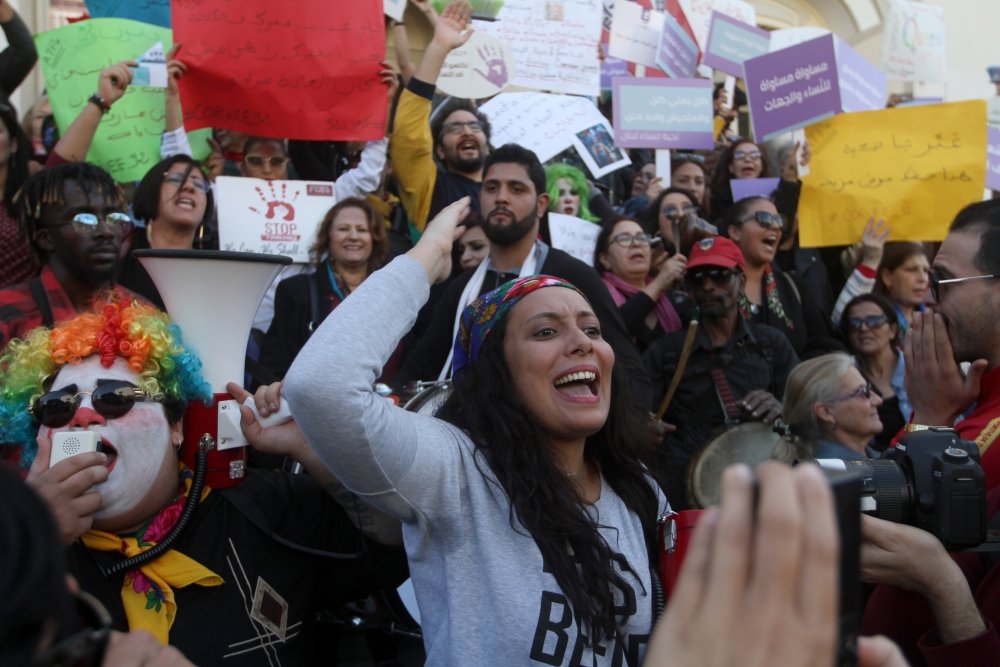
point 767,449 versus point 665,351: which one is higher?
point 665,351

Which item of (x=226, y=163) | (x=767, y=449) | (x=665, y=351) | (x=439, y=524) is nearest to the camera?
(x=439, y=524)

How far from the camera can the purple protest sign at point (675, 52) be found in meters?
7.48

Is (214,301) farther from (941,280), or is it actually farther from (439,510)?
(941,280)

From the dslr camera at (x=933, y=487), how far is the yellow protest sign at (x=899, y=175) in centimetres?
405

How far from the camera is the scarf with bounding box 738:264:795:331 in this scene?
4.91 m

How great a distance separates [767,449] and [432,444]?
2337 millimetres

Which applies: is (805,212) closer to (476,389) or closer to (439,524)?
(476,389)

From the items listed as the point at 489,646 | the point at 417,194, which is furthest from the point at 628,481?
the point at 417,194

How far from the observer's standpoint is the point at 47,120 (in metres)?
5.66

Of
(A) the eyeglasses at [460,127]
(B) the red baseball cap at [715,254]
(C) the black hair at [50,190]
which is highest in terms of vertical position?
(A) the eyeglasses at [460,127]

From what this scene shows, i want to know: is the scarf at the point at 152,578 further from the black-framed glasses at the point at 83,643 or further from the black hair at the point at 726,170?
the black hair at the point at 726,170

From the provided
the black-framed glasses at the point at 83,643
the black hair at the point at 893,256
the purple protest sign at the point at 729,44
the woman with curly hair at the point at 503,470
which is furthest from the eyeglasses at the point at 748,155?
the black-framed glasses at the point at 83,643

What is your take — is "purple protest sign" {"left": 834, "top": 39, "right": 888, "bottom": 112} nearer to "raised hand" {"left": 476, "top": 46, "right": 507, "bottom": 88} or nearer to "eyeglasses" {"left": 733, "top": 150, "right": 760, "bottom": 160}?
"eyeglasses" {"left": 733, "top": 150, "right": 760, "bottom": 160}

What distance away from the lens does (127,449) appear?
2287 millimetres
